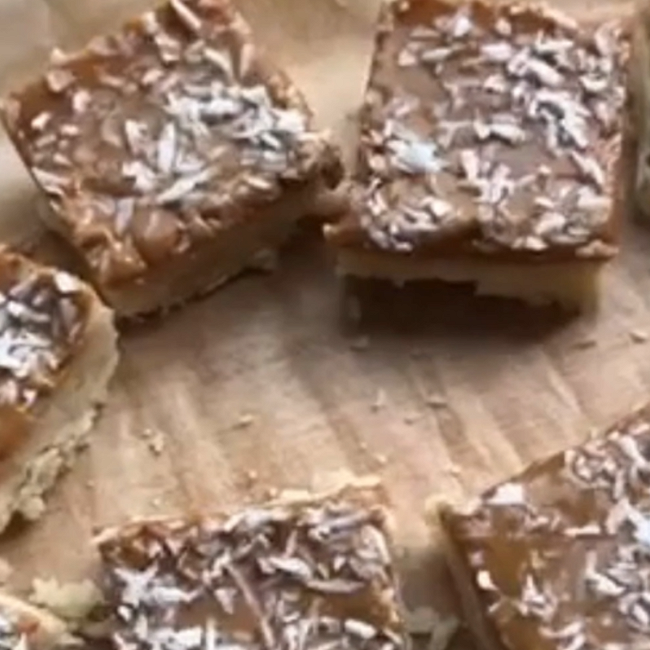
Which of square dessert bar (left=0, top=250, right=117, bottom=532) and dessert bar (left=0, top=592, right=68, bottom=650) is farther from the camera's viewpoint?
square dessert bar (left=0, top=250, right=117, bottom=532)

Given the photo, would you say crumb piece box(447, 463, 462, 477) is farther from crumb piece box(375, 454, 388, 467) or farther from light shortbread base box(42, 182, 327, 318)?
light shortbread base box(42, 182, 327, 318)

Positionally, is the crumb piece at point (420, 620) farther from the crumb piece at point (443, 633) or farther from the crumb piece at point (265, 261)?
the crumb piece at point (265, 261)

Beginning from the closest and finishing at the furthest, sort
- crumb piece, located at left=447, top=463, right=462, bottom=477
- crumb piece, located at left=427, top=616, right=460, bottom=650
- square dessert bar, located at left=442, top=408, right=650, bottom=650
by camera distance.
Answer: square dessert bar, located at left=442, top=408, right=650, bottom=650 < crumb piece, located at left=427, top=616, right=460, bottom=650 < crumb piece, located at left=447, top=463, right=462, bottom=477

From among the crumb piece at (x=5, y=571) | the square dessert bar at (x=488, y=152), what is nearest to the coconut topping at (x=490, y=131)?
the square dessert bar at (x=488, y=152)

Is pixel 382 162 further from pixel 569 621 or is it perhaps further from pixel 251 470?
pixel 569 621

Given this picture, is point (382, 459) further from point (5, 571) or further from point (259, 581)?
point (5, 571)

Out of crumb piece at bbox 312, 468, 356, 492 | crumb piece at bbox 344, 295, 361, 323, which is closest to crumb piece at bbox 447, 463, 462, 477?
crumb piece at bbox 312, 468, 356, 492

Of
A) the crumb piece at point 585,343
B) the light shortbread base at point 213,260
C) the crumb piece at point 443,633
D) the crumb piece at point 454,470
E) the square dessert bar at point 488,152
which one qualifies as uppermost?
the square dessert bar at point 488,152
